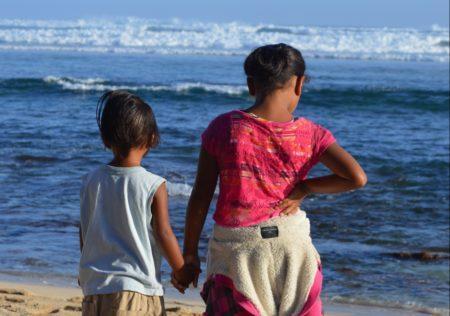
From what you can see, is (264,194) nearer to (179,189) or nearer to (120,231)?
(120,231)

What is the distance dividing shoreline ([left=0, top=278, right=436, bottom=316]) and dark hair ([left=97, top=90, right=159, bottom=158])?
2254 millimetres

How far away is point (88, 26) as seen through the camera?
5406cm

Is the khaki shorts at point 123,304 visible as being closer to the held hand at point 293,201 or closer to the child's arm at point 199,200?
the child's arm at point 199,200

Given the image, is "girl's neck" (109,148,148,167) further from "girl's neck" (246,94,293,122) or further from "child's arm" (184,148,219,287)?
"girl's neck" (246,94,293,122)

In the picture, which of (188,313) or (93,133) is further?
(93,133)

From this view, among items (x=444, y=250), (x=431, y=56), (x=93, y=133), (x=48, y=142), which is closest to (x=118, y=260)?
(x=444, y=250)

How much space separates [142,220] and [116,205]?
0.10 metres

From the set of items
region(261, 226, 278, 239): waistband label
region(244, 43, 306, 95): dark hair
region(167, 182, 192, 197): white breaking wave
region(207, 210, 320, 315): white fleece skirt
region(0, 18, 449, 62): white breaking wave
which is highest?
region(244, 43, 306, 95): dark hair

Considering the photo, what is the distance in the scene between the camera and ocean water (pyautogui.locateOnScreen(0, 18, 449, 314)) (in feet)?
23.8

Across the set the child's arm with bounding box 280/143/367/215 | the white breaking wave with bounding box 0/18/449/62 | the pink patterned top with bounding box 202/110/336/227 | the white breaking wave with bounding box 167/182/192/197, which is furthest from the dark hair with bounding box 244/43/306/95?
the white breaking wave with bounding box 0/18/449/62

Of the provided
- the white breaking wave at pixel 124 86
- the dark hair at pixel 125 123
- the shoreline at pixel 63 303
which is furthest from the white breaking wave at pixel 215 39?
the dark hair at pixel 125 123

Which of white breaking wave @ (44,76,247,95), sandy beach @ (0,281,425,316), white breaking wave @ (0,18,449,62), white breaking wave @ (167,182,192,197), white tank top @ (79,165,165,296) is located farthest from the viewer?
white breaking wave @ (0,18,449,62)

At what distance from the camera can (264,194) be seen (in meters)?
3.17

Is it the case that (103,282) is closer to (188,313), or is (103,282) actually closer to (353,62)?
(188,313)
